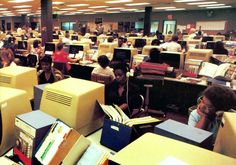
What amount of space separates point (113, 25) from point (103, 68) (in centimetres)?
1552

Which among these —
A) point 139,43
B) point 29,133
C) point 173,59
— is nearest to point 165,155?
point 29,133

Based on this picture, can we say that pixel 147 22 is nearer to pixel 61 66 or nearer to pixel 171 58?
pixel 171 58

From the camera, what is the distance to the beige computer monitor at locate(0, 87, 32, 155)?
1.51 m

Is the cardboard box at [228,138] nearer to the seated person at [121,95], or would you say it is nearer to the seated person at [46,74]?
the seated person at [121,95]

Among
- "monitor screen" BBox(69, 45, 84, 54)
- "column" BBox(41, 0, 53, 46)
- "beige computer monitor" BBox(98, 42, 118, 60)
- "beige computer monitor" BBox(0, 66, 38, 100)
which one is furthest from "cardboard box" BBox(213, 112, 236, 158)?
"column" BBox(41, 0, 53, 46)

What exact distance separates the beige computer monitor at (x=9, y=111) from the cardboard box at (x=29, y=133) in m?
0.08

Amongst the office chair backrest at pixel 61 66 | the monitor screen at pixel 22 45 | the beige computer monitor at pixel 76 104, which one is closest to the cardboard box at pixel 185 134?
the beige computer monitor at pixel 76 104

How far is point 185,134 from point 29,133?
0.84m

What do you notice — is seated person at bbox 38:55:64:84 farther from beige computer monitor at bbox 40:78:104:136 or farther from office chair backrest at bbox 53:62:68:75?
beige computer monitor at bbox 40:78:104:136

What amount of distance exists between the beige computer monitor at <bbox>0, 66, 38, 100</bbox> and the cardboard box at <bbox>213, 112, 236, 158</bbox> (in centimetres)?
157

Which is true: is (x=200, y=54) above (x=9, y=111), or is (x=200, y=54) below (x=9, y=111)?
above

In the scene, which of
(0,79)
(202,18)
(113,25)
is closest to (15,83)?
(0,79)

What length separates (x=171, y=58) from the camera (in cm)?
479

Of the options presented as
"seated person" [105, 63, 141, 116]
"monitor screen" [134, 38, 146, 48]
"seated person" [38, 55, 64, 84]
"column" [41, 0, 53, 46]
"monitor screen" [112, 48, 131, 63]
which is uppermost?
"column" [41, 0, 53, 46]
